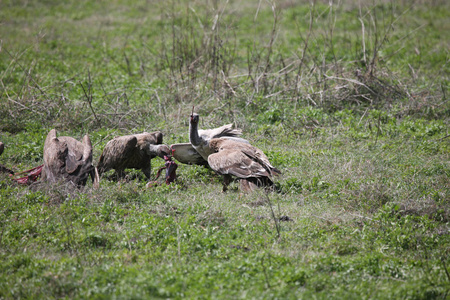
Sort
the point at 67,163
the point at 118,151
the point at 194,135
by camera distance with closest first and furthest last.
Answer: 1. the point at 67,163
2. the point at 118,151
3. the point at 194,135

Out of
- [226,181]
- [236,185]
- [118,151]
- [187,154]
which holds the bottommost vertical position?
[236,185]

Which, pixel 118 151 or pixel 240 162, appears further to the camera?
pixel 118 151

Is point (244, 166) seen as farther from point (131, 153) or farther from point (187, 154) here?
point (131, 153)

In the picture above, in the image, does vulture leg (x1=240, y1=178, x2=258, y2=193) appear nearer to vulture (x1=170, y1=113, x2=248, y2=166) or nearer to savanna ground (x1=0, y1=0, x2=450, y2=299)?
savanna ground (x1=0, y1=0, x2=450, y2=299)

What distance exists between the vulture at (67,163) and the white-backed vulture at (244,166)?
1735 mm

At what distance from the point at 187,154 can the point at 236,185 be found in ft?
3.37

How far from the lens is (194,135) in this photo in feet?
24.4

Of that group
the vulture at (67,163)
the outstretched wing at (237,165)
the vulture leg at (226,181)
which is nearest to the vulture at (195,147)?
the outstretched wing at (237,165)

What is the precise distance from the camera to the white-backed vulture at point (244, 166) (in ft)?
21.6

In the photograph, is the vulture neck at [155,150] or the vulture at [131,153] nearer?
the vulture at [131,153]

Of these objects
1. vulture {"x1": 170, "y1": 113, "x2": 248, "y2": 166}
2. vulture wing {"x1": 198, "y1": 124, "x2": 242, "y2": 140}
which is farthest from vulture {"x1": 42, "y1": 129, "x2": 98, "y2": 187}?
vulture wing {"x1": 198, "y1": 124, "x2": 242, "y2": 140}

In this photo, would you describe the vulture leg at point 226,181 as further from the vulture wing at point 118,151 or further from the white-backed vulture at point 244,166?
the vulture wing at point 118,151

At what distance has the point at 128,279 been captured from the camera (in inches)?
164

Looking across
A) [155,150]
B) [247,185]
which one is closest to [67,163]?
[155,150]
